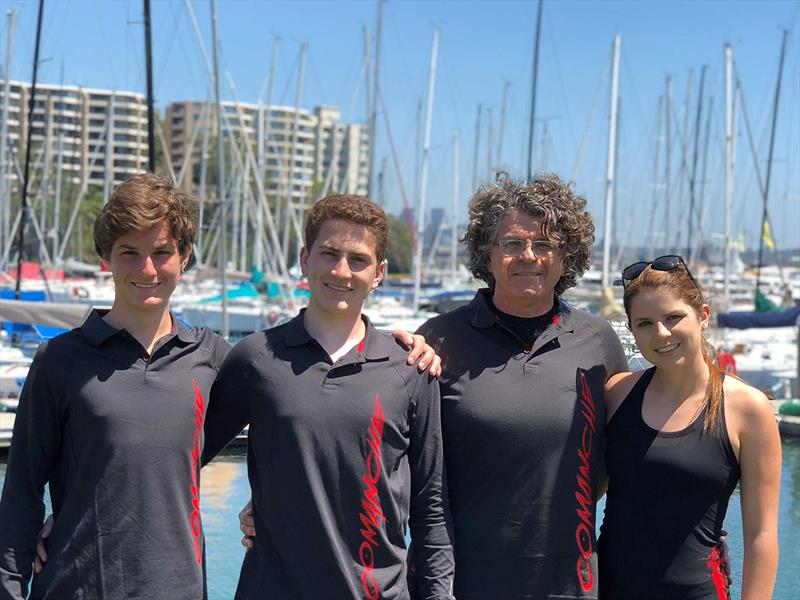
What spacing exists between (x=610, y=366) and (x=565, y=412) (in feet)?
1.17

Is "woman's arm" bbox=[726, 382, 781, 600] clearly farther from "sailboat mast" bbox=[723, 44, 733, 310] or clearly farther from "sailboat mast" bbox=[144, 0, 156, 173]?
"sailboat mast" bbox=[723, 44, 733, 310]

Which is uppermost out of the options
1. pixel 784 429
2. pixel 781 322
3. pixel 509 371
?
pixel 509 371

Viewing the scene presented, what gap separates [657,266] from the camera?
3309mm

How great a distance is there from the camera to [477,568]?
3.18m

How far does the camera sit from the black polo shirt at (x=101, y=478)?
9.57 ft

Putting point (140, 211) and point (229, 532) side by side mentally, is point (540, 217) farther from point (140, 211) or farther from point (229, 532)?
point (229, 532)

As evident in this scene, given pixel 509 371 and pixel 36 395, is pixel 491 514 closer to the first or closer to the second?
pixel 509 371

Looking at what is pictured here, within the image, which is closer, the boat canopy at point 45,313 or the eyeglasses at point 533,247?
the eyeglasses at point 533,247

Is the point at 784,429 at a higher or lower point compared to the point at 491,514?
lower

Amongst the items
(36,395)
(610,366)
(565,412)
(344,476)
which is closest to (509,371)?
(565,412)

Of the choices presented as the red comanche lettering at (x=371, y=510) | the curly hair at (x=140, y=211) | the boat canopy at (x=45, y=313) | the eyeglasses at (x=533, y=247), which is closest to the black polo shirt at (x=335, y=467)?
the red comanche lettering at (x=371, y=510)

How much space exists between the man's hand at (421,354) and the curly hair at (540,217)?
0.47m

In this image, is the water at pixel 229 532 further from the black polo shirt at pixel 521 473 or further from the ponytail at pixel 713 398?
the ponytail at pixel 713 398

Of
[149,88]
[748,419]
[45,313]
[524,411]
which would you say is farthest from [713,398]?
[149,88]
